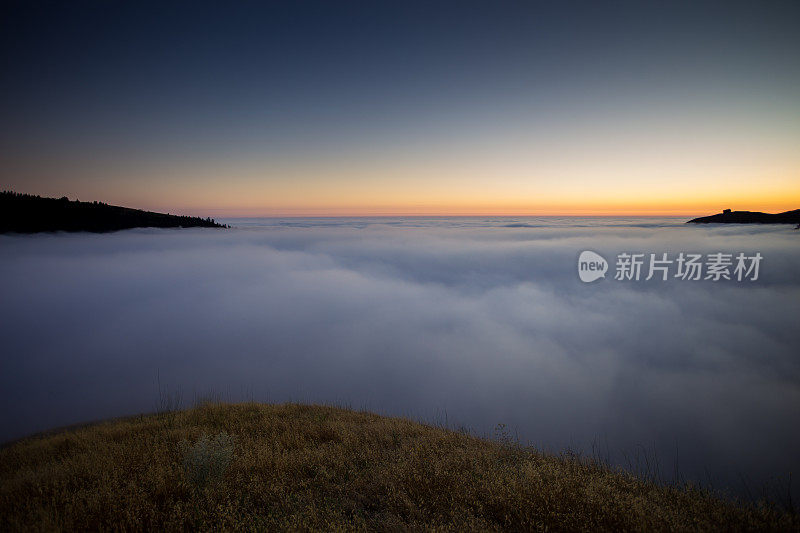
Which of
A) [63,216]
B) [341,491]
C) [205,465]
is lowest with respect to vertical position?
[341,491]

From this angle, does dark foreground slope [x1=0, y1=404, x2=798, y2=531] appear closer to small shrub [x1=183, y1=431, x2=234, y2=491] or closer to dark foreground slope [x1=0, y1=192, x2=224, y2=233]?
small shrub [x1=183, y1=431, x2=234, y2=491]

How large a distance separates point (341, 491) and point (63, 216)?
12193 centimetres

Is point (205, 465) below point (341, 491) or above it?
above

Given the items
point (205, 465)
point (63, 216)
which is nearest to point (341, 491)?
point (205, 465)

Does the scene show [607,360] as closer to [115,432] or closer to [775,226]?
[115,432]

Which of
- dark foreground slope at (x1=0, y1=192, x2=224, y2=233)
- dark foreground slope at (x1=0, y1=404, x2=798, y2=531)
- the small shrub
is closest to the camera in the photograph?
dark foreground slope at (x1=0, y1=404, x2=798, y2=531)

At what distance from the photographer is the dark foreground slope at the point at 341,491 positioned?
4480 mm

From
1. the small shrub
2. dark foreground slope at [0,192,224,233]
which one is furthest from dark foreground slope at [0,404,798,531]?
dark foreground slope at [0,192,224,233]

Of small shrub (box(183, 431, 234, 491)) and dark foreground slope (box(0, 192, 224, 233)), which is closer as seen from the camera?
small shrub (box(183, 431, 234, 491))

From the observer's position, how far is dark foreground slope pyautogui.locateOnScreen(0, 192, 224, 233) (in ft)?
238

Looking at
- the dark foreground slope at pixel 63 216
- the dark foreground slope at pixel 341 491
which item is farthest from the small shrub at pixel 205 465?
the dark foreground slope at pixel 63 216

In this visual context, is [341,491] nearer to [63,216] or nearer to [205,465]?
[205,465]

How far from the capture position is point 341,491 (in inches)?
222

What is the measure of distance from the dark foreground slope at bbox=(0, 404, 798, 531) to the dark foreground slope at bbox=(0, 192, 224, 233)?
110011 millimetres
